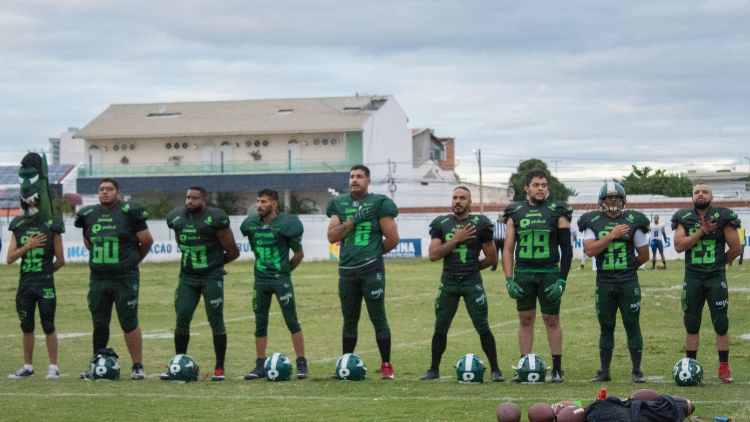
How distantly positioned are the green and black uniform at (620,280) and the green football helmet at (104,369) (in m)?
5.46

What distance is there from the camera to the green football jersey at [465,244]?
372 inches

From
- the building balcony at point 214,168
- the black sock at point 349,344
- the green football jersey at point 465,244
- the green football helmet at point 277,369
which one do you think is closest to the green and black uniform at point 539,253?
the green football jersey at point 465,244

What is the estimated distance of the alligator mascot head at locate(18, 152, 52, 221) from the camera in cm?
1056

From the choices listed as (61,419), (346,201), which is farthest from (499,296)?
(61,419)

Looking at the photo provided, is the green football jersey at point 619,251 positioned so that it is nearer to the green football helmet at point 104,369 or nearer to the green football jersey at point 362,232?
the green football jersey at point 362,232

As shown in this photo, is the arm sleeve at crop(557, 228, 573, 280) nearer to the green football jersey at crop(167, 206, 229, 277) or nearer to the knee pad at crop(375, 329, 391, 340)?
the knee pad at crop(375, 329, 391, 340)

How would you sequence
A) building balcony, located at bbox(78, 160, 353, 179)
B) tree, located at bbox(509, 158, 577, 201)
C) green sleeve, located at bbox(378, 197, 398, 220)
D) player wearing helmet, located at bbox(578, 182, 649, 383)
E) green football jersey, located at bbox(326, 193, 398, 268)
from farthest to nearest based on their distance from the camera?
tree, located at bbox(509, 158, 577, 201), building balcony, located at bbox(78, 160, 353, 179), green sleeve, located at bbox(378, 197, 398, 220), green football jersey, located at bbox(326, 193, 398, 268), player wearing helmet, located at bbox(578, 182, 649, 383)

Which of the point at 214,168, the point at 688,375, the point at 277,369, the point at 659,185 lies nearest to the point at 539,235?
the point at 688,375

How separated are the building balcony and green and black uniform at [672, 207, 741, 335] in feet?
170

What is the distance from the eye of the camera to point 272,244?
10008mm

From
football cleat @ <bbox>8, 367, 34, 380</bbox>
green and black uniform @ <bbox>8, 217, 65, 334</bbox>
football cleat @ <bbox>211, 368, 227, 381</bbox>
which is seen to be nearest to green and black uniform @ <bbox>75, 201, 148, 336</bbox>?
green and black uniform @ <bbox>8, 217, 65, 334</bbox>

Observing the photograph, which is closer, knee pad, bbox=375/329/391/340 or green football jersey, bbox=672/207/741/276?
green football jersey, bbox=672/207/741/276

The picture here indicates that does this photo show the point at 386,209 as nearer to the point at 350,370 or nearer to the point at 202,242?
the point at 350,370

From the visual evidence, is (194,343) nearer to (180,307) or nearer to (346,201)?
(180,307)
